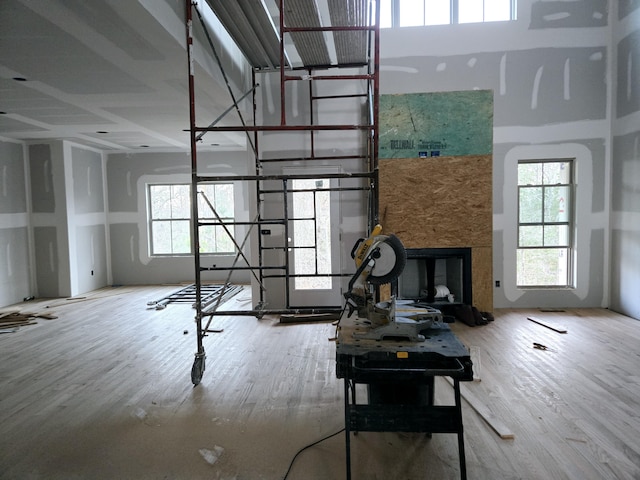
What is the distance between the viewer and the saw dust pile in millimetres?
5086

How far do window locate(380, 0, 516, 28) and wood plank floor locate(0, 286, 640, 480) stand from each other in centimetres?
433

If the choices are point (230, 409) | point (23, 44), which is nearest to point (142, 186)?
point (23, 44)

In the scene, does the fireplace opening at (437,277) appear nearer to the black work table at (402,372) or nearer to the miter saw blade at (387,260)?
the miter saw blade at (387,260)

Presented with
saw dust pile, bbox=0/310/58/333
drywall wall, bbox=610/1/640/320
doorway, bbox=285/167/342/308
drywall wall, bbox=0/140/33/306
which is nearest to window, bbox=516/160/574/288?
drywall wall, bbox=610/1/640/320

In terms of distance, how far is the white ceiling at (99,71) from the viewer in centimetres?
265

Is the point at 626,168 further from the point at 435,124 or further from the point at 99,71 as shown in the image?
the point at 99,71

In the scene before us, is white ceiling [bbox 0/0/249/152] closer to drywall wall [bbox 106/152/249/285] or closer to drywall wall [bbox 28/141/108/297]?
drywall wall [bbox 28/141/108/297]

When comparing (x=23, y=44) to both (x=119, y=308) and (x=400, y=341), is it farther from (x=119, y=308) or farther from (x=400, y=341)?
(x=119, y=308)

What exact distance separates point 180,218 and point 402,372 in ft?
24.3

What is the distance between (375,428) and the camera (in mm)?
1952

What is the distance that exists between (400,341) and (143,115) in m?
5.03

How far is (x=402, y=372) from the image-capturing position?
1822 millimetres

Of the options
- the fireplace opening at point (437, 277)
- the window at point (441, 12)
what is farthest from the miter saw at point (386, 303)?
the window at point (441, 12)

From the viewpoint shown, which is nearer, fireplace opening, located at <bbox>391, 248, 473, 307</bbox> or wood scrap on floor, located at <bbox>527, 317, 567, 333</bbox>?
wood scrap on floor, located at <bbox>527, 317, 567, 333</bbox>
